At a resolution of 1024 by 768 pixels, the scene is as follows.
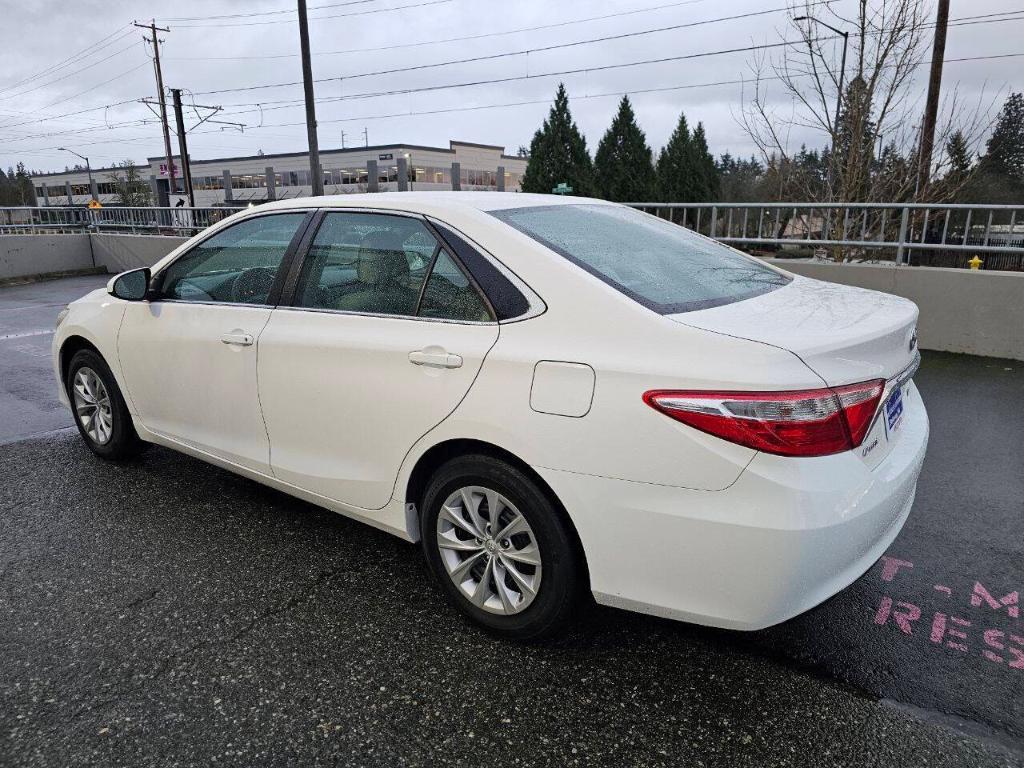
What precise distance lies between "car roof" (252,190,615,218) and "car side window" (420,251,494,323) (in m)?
0.25

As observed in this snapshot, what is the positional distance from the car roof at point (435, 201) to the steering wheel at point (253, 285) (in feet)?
1.07

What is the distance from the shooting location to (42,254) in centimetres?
1596

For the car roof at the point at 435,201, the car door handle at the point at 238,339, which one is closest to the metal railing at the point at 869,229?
the car roof at the point at 435,201

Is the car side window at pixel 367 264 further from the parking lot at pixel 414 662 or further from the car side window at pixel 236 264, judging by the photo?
the parking lot at pixel 414 662

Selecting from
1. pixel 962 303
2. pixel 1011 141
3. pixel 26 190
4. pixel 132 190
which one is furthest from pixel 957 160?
pixel 26 190

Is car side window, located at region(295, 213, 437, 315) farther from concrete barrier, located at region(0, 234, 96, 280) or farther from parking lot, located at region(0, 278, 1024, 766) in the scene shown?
concrete barrier, located at region(0, 234, 96, 280)

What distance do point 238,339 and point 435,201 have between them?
3.70 feet

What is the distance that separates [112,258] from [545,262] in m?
17.0

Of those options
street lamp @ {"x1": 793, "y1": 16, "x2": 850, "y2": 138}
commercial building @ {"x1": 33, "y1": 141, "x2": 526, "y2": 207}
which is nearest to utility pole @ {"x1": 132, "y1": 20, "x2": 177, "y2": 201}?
commercial building @ {"x1": 33, "y1": 141, "x2": 526, "y2": 207}

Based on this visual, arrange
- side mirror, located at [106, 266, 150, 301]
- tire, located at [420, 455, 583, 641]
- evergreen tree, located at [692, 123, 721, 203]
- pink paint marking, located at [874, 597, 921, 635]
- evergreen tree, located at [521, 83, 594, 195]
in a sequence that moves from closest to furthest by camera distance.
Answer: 1. tire, located at [420, 455, 583, 641]
2. pink paint marking, located at [874, 597, 921, 635]
3. side mirror, located at [106, 266, 150, 301]
4. evergreen tree, located at [521, 83, 594, 195]
5. evergreen tree, located at [692, 123, 721, 203]

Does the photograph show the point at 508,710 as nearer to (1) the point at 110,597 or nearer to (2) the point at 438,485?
(2) the point at 438,485

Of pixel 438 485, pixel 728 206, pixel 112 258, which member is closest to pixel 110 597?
pixel 438 485

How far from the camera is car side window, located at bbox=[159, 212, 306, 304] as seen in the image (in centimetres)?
335

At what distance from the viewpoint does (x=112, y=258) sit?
54.6 feet
